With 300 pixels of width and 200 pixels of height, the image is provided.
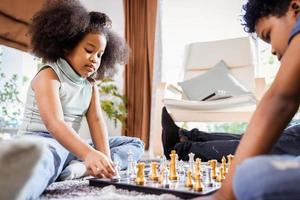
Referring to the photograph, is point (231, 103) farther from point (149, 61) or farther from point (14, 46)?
point (14, 46)

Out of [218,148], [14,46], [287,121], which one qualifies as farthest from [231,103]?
[287,121]

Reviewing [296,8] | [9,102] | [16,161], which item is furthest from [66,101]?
[9,102]

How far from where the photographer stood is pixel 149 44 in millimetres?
3330

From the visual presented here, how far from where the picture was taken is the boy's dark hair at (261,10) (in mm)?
679

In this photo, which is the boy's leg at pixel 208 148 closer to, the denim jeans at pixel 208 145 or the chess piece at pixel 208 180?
the denim jeans at pixel 208 145

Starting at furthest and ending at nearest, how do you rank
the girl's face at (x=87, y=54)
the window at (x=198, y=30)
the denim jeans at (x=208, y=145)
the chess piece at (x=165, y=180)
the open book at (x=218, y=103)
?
the window at (x=198, y=30) → the open book at (x=218, y=103) → the denim jeans at (x=208, y=145) → the girl's face at (x=87, y=54) → the chess piece at (x=165, y=180)

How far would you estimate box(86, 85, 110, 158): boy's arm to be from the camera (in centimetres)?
136

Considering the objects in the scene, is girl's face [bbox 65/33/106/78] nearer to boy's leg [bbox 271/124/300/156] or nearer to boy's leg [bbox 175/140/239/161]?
boy's leg [bbox 175/140/239/161]

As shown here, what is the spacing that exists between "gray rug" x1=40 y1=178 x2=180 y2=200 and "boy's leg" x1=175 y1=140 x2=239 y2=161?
2.27 ft

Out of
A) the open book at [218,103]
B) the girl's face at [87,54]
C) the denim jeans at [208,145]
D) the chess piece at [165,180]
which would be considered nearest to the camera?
the chess piece at [165,180]

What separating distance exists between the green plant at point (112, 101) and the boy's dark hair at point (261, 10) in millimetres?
2372

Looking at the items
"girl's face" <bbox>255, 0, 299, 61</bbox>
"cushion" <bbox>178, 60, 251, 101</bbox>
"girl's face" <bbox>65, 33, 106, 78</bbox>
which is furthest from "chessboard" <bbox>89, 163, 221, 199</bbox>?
"cushion" <bbox>178, 60, 251, 101</bbox>

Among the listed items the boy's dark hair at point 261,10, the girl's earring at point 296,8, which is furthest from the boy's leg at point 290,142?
the girl's earring at point 296,8

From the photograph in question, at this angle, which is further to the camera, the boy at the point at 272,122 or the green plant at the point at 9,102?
the green plant at the point at 9,102
